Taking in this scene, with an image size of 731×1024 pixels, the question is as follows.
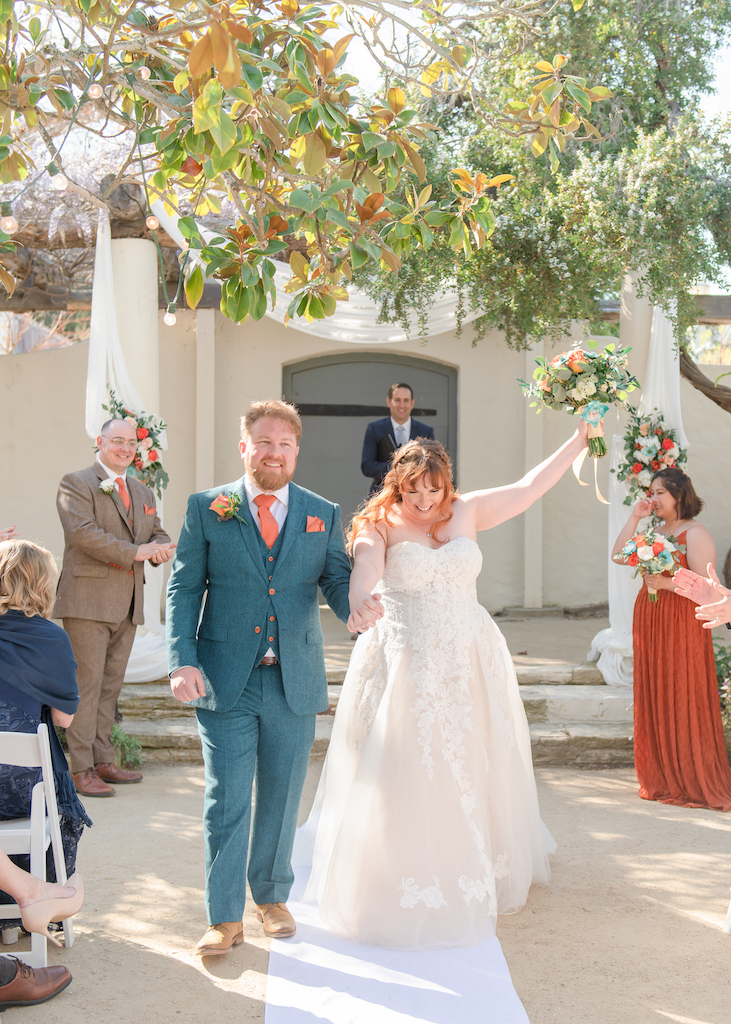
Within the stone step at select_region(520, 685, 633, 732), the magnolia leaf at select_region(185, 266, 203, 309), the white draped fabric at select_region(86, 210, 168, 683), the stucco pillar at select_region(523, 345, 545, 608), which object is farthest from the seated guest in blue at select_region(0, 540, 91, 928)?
the stucco pillar at select_region(523, 345, 545, 608)

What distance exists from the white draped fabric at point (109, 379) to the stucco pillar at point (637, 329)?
353 centimetres

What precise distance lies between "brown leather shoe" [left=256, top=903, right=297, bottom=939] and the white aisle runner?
0.10ft

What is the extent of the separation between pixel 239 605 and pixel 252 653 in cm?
19

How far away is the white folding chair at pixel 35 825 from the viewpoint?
3.31 meters

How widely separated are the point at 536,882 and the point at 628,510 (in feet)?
10.8

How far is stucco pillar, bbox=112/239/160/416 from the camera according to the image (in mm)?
7414

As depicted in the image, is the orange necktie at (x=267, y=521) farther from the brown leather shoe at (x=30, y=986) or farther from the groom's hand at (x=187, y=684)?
the brown leather shoe at (x=30, y=986)

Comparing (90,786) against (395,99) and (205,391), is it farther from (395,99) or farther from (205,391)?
(205,391)

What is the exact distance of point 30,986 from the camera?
3.19 m

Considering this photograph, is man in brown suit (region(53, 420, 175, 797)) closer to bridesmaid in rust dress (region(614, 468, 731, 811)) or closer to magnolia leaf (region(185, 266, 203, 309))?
magnolia leaf (region(185, 266, 203, 309))

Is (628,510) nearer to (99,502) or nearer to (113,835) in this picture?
(99,502)

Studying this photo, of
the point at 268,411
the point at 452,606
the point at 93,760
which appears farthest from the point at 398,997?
the point at 93,760

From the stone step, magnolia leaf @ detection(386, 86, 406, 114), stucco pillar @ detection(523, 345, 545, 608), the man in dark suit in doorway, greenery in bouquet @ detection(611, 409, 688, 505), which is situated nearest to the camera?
magnolia leaf @ detection(386, 86, 406, 114)

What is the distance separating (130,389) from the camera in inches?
279
